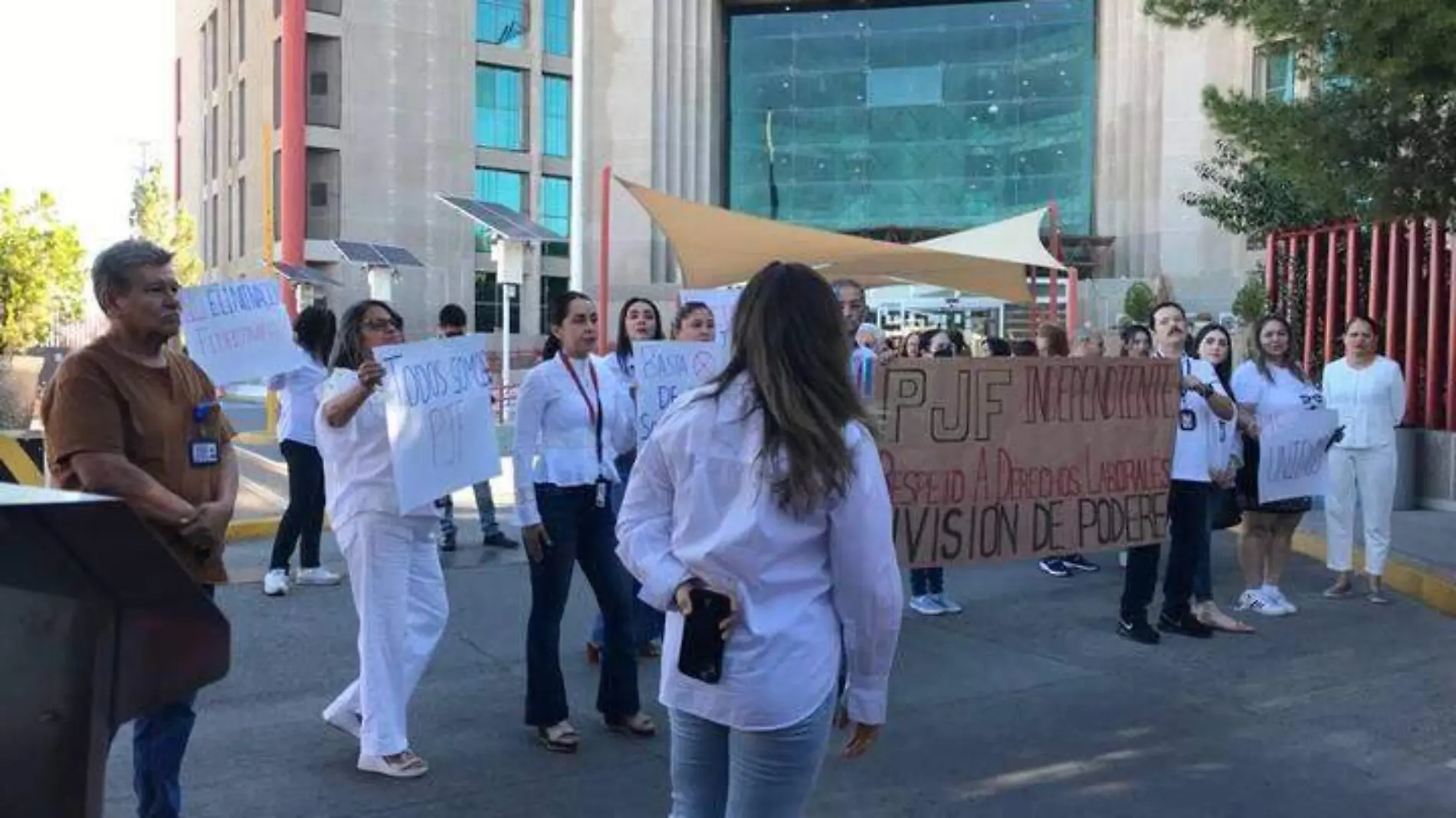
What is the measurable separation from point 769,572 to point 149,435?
1.99m

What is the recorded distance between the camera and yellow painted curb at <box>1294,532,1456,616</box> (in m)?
8.52

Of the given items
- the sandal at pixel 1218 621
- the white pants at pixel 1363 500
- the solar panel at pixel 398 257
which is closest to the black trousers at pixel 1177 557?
the sandal at pixel 1218 621

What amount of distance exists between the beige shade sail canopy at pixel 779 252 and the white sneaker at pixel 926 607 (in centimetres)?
272

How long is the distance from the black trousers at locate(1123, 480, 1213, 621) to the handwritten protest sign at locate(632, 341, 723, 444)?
8.77ft

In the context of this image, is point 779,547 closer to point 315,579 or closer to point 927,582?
point 927,582

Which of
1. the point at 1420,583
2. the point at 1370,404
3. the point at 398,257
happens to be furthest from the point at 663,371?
the point at 398,257

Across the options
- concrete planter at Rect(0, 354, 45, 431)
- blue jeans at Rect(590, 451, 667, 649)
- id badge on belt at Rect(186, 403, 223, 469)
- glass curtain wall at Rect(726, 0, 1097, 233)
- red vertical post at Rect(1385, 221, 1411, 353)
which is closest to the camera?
id badge on belt at Rect(186, 403, 223, 469)

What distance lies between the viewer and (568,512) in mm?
5270

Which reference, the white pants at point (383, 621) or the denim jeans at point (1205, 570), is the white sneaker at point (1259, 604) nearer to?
the denim jeans at point (1205, 570)

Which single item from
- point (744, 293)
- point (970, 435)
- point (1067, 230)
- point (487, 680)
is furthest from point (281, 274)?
point (1067, 230)

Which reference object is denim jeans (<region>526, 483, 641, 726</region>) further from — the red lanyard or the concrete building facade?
the concrete building facade

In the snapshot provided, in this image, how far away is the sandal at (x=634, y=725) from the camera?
548 centimetres

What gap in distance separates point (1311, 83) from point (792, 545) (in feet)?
31.6

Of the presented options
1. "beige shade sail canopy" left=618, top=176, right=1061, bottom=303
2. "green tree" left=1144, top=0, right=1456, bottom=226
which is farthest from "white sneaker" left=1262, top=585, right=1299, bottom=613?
"green tree" left=1144, top=0, right=1456, bottom=226
